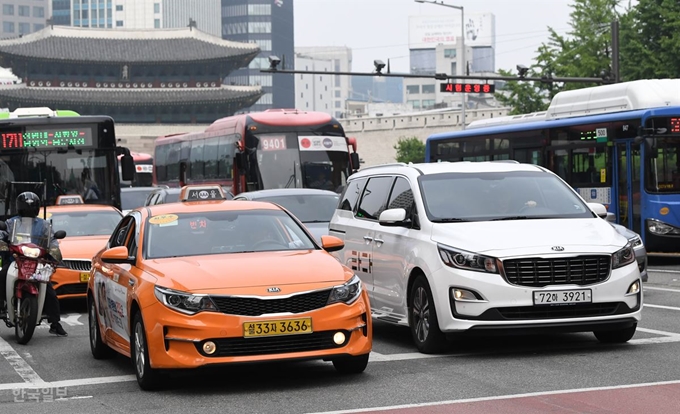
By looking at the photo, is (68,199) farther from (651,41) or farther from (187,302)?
(651,41)

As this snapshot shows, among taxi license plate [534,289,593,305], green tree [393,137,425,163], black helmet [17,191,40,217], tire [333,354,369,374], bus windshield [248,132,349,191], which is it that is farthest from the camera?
green tree [393,137,425,163]

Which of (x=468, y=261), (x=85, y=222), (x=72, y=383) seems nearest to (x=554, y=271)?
(x=468, y=261)

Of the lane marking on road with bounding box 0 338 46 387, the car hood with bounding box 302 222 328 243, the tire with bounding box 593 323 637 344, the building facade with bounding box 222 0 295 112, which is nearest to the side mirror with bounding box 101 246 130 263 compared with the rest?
the lane marking on road with bounding box 0 338 46 387

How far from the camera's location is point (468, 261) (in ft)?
33.6

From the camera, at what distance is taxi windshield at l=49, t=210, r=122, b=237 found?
18094 millimetres

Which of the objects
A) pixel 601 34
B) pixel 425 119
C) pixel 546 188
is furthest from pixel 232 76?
pixel 546 188

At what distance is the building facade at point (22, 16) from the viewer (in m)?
163

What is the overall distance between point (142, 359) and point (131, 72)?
89.8 m

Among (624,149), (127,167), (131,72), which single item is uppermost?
(131,72)

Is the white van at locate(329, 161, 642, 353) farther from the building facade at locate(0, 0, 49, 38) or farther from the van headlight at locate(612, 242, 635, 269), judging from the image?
the building facade at locate(0, 0, 49, 38)

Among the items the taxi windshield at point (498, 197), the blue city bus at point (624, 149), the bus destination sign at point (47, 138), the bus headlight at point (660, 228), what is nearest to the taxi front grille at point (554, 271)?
the taxi windshield at point (498, 197)

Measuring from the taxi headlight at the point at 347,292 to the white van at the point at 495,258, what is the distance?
1.15 meters

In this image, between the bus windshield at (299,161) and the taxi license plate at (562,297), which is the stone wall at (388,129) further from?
the taxi license plate at (562,297)

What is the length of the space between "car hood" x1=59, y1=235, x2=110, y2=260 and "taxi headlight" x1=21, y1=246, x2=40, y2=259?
11.8ft
